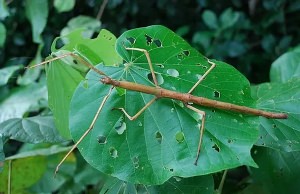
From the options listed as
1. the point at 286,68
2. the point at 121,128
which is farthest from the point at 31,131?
the point at 286,68

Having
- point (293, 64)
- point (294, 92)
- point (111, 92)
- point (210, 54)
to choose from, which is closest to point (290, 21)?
point (210, 54)

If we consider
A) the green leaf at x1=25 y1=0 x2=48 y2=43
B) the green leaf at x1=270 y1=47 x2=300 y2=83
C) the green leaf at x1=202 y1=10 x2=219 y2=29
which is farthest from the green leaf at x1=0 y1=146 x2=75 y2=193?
the green leaf at x1=202 y1=10 x2=219 y2=29

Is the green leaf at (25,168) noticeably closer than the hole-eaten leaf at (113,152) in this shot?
No

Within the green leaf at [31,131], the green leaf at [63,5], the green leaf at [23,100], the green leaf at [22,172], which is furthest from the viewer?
the green leaf at [63,5]

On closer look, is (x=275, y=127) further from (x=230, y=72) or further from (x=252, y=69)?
(x=252, y=69)

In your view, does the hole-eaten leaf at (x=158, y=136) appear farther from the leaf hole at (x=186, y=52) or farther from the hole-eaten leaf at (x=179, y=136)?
the leaf hole at (x=186, y=52)

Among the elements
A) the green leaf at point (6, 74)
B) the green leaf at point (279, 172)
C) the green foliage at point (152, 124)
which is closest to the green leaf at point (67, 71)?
the green foliage at point (152, 124)
